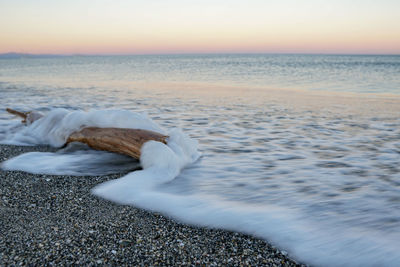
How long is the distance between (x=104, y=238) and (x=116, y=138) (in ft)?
6.80

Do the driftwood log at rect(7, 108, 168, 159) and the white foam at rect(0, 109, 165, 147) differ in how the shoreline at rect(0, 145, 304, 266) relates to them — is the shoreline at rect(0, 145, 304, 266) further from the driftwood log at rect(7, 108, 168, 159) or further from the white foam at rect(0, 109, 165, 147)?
the white foam at rect(0, 109, 165, 147)

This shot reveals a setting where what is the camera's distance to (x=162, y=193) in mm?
2916

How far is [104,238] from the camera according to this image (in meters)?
2.11

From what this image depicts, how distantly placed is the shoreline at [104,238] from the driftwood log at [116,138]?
113 cm

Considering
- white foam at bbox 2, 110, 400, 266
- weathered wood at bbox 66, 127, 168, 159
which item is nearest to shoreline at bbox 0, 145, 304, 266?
white foam at bbox 2, 110, 400, 266

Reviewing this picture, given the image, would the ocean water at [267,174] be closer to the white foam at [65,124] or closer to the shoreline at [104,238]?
the white foam at [65,124]

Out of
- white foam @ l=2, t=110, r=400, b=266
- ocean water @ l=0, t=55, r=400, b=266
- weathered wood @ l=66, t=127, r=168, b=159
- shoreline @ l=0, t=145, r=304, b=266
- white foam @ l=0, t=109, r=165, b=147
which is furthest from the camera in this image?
white foam @ l=0, t=109, r=165, b=147

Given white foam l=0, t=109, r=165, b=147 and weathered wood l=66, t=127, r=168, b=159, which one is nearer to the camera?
weathered wood l=66, t=127, r=168, b=159

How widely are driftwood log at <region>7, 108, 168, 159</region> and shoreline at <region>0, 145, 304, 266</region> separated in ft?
3.71

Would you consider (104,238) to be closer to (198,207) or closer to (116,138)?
(198,207)

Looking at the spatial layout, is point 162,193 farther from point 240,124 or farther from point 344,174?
point 240,124

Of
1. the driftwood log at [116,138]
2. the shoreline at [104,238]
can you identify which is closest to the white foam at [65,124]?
the driftwood log at [116,138]

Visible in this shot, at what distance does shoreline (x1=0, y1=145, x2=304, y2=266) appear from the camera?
190cm

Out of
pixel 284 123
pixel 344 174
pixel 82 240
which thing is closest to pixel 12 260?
pixel 82 240
